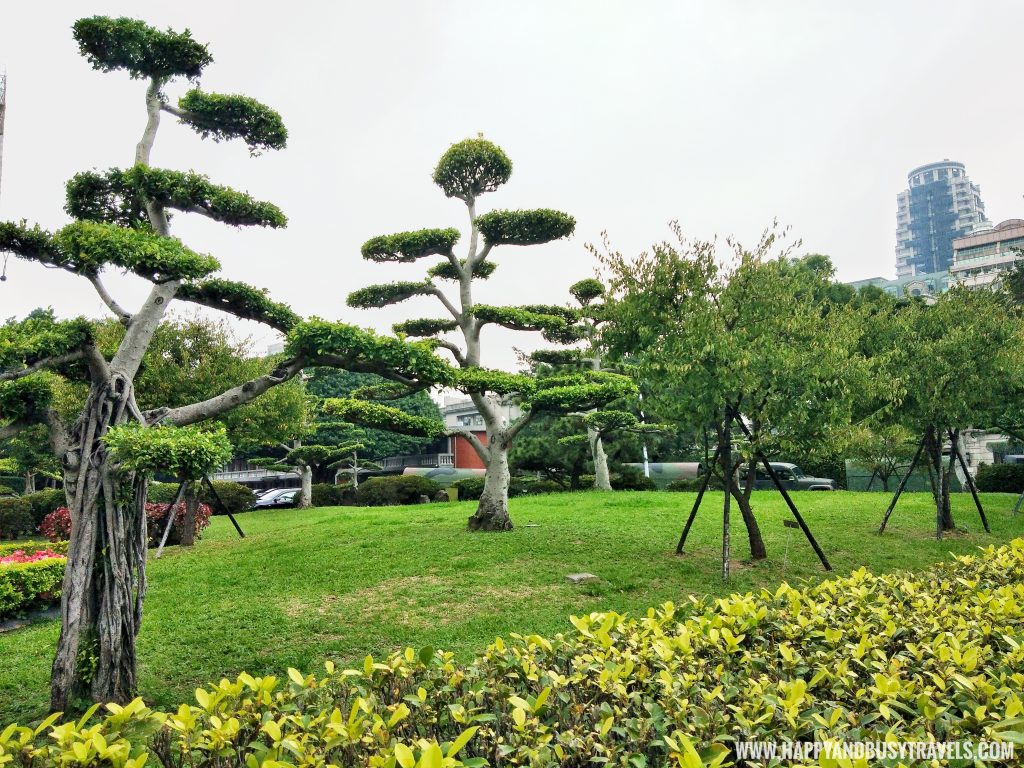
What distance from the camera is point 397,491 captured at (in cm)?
2519

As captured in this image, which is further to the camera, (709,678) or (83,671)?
(83,671)

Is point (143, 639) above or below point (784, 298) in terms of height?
below

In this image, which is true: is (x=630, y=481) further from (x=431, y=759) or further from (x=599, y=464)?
(x=431, y=759)

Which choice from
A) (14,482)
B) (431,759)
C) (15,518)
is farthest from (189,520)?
(14,482)

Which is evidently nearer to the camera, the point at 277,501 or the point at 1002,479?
the point at 1002,479

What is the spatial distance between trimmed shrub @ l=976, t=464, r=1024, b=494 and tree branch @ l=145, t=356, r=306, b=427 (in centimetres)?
2461

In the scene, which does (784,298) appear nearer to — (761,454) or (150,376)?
(761,454)

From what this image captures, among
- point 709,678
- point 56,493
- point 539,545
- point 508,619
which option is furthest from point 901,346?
point 56,493

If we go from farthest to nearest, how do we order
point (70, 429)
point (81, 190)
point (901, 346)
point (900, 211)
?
1. point (900, 211)
2. point (901, 346)
3. point (81, 190)
4. point (70, 429)

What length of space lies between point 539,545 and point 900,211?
703ft

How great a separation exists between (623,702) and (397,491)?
2330 cm

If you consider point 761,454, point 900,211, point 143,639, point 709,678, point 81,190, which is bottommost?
point 143,639

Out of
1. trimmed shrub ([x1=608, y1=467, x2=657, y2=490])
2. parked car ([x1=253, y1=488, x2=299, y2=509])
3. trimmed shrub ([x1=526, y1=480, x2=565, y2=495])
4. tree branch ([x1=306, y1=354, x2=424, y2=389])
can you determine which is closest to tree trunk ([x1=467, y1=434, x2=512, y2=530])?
tree branch ([x1=306, y1=354, x2=424, y2=389])

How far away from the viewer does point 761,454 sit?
966 cm
